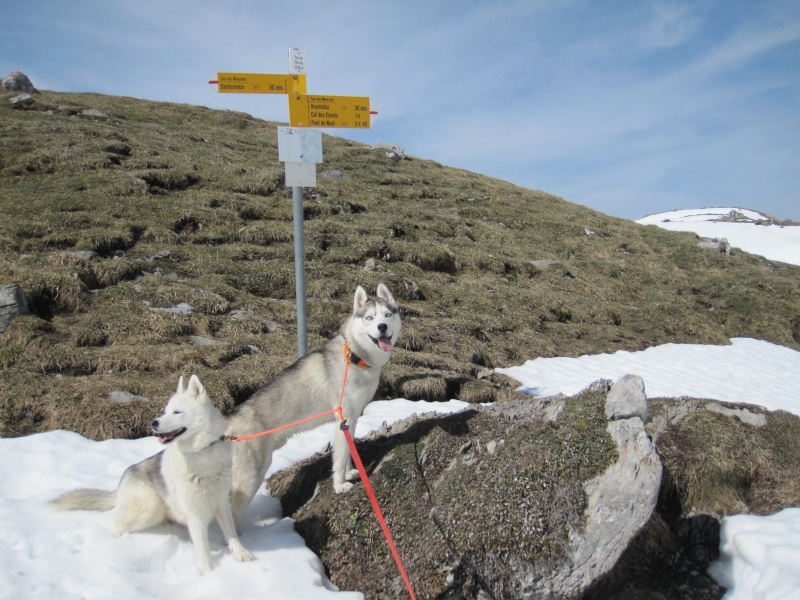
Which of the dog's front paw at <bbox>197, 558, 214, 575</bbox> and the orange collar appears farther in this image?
the orange collar

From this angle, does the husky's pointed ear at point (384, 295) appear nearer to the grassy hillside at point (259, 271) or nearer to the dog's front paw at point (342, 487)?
the dog's front paw at point (342, 487)

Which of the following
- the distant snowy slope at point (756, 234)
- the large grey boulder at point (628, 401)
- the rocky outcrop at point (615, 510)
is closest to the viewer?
the rocky outcrop at point (615, 510)

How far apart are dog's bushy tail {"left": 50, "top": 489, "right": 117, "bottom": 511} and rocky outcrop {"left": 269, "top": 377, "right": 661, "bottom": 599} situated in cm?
194

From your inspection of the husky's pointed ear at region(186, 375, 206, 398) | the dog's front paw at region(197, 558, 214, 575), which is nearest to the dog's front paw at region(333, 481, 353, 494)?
the dog's front paw at region(197, 558, 214, 575)

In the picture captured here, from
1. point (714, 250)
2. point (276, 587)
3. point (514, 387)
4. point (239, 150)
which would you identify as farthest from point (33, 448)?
point (714, 250)

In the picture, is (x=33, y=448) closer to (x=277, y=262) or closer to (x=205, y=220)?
(x=277, y=262)

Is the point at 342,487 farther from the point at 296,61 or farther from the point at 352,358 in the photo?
the point at 296,61

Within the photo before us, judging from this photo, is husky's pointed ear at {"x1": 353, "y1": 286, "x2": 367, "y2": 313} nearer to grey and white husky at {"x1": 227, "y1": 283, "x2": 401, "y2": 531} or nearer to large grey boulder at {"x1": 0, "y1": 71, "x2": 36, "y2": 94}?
grey and white husky at {"x1": 227, "y1": 283, "x2": 401, "y2": 531}

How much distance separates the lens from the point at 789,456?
6.00 m

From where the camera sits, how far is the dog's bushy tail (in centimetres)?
493

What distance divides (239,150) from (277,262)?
→ 15.0m

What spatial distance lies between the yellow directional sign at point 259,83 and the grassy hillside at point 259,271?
5.01 metres

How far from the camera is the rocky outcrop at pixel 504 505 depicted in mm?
4367

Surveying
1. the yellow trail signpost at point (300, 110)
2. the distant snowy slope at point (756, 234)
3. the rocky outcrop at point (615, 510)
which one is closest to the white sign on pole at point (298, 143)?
the yellow trail signpost at point (300, 110)
